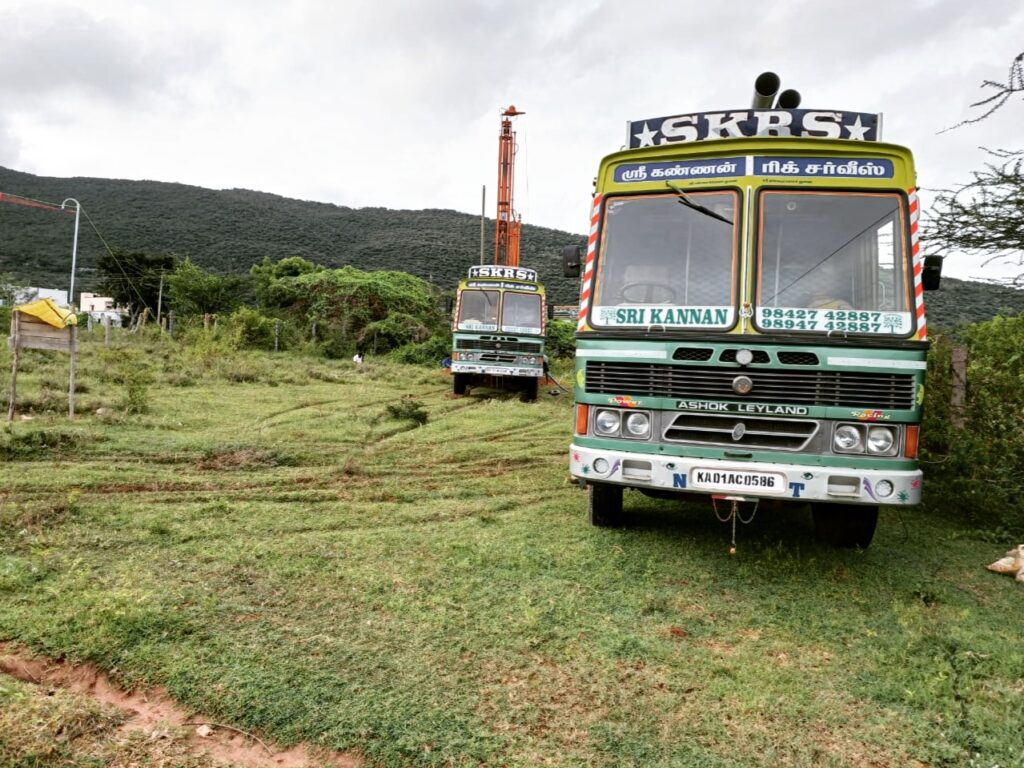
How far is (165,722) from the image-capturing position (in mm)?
2932

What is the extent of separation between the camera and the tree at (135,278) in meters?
38.6

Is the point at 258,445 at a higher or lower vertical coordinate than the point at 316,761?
higher

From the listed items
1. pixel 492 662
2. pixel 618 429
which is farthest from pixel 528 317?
pixel 492 662

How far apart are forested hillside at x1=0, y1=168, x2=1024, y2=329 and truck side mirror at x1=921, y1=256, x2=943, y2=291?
4561cm

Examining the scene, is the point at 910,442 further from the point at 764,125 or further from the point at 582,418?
the point at 764,125

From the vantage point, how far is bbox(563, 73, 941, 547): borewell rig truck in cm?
452

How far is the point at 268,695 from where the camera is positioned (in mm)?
3119

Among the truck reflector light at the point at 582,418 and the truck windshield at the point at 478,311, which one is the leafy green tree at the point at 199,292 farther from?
the truck reflector light at the point at 582,418

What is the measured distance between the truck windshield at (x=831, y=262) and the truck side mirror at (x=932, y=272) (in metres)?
0.37

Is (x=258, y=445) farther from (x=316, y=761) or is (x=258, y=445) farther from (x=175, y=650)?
(x=316, y=761)

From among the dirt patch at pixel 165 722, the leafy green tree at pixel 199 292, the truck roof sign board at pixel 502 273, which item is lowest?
the dirt patch at pixel 165 722

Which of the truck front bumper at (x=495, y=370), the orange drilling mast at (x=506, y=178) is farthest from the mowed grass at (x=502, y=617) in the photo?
the orange drilling mast at (x=506, y=178)

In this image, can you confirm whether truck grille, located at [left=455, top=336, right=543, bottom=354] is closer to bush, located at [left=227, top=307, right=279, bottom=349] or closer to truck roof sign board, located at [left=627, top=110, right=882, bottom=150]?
truck roof sign board, located at [left=627, top=110, right=882, bottom=150]

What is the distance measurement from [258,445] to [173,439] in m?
1.16
